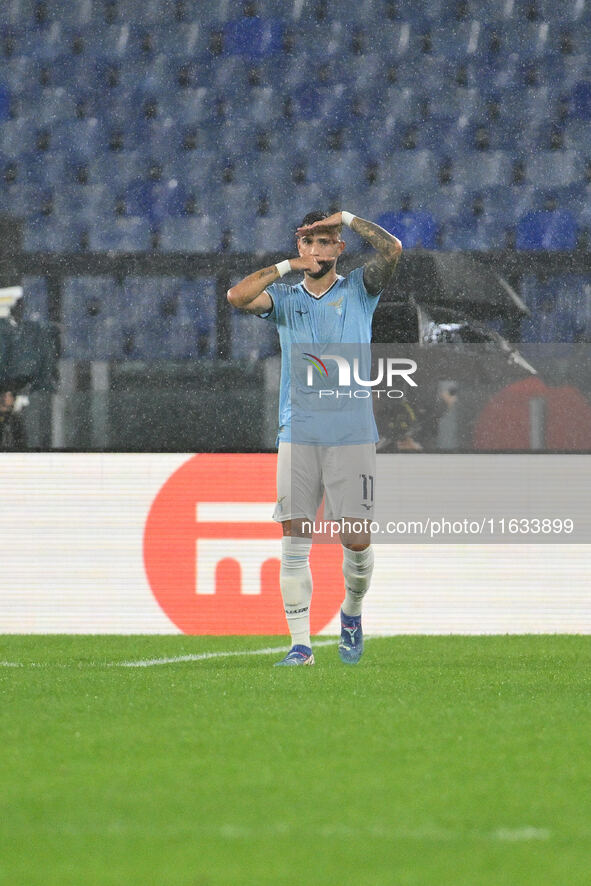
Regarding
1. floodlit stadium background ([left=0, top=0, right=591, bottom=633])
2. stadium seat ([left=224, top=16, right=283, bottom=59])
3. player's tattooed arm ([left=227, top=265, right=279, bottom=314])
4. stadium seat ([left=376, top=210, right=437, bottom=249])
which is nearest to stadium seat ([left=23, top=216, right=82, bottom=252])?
floodlit stadium background ([left=0, top=0, right=591, bottom=633])

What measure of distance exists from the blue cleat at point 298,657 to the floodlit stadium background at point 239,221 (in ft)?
5.37

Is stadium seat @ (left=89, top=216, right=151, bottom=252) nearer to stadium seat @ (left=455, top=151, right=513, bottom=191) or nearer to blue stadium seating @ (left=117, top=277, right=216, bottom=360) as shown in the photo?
blue stadium seating @ (left=117, top=277, right=216, bottom=360)

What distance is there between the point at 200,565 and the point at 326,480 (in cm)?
174

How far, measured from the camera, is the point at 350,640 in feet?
17.1

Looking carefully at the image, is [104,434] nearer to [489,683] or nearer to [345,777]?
[489,683]

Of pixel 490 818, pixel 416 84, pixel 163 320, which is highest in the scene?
pixel 416 84

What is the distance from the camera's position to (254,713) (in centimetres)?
373

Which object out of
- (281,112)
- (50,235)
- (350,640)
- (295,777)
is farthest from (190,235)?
(295,777)

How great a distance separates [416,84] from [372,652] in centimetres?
359

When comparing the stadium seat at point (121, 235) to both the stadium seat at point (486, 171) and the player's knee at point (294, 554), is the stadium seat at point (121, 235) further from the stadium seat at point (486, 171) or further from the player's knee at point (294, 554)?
the player's knee at point (294, 554)

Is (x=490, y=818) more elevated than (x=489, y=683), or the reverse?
(x=490, y=818)

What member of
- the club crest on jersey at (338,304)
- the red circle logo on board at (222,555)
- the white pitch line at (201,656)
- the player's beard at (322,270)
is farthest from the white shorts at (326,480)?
the red circle logo on board at (222,555)

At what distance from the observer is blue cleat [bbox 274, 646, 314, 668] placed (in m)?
5.10

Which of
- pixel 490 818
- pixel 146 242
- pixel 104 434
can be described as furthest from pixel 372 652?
pixel 490 818
